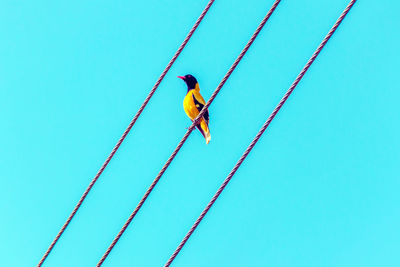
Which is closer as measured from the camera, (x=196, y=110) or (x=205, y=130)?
(x=196, y=110)

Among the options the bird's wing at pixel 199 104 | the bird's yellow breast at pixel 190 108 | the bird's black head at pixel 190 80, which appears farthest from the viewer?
the bird's black head at pixel 190 80

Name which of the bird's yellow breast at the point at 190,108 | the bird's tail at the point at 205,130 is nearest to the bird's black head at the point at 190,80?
the bird's yellow breast at the point at 190,108

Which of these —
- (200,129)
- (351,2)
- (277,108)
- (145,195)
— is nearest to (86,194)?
(145,195)

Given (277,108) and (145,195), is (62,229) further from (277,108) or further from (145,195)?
(277,108)

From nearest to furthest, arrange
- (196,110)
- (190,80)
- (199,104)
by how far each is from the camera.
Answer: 1. (196,110)
2. (199,104)
3. (190,80)

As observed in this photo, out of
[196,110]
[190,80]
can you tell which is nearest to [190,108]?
[196,110]

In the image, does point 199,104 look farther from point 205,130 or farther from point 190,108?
point 205,130

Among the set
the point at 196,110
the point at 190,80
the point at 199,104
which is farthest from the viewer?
the point at 190,80

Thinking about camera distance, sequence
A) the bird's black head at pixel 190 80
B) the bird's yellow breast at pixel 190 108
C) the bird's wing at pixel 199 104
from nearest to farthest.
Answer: the bird's yellow breast at pixel 190 108 → the bird's wing at pixel 199 104 → the bird's black head at pixel 190 80

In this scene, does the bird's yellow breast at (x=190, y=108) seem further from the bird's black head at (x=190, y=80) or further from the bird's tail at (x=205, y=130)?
the bird's black head at (x=190, y=80)

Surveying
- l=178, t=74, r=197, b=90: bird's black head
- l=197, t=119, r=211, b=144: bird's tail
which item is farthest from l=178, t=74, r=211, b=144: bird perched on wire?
l=178, t=74, r=197, b=90: bird's black head

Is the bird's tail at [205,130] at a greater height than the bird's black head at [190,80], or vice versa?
the bird's black head at [190,80]
